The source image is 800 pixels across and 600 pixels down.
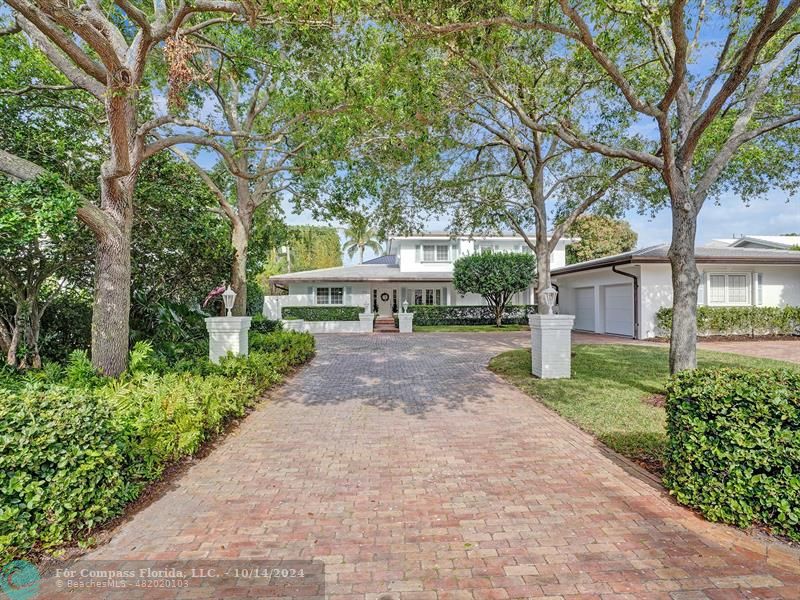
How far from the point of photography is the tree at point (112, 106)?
5.15m

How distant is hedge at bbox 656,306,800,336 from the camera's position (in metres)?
16.7

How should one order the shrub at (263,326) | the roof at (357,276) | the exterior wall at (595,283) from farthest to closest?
the roof at (357,276) < the exterior wall at (595,283) < the shrub at (263,326)

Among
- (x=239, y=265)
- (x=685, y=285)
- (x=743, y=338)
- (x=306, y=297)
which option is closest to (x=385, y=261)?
(x=306, y=297)

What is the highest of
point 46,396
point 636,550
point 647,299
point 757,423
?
point 647,299

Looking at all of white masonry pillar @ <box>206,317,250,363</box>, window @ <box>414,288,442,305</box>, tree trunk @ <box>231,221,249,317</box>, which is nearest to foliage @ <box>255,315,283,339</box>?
tree trunk @ <box>231,221,249,317</box>

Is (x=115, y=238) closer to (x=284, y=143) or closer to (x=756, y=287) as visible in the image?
(x=284, y=143)

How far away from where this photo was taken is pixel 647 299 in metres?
16.9

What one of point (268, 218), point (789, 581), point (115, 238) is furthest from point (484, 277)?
point (789, 581)

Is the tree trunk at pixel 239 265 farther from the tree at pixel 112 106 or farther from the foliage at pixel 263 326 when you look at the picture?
the tree at pixel 112 106

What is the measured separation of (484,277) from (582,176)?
10086 millimetres

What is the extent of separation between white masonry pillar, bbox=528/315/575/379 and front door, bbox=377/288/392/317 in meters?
19.6

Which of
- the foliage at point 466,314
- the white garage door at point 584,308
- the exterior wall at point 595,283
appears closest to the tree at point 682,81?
the exterior wall at point 595,283

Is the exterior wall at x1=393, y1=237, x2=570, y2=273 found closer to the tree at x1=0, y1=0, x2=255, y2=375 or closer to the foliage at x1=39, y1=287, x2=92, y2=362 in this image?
the foliage at x1=39, y1=287, x2=92, y2=362

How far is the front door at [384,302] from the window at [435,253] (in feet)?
11.5
